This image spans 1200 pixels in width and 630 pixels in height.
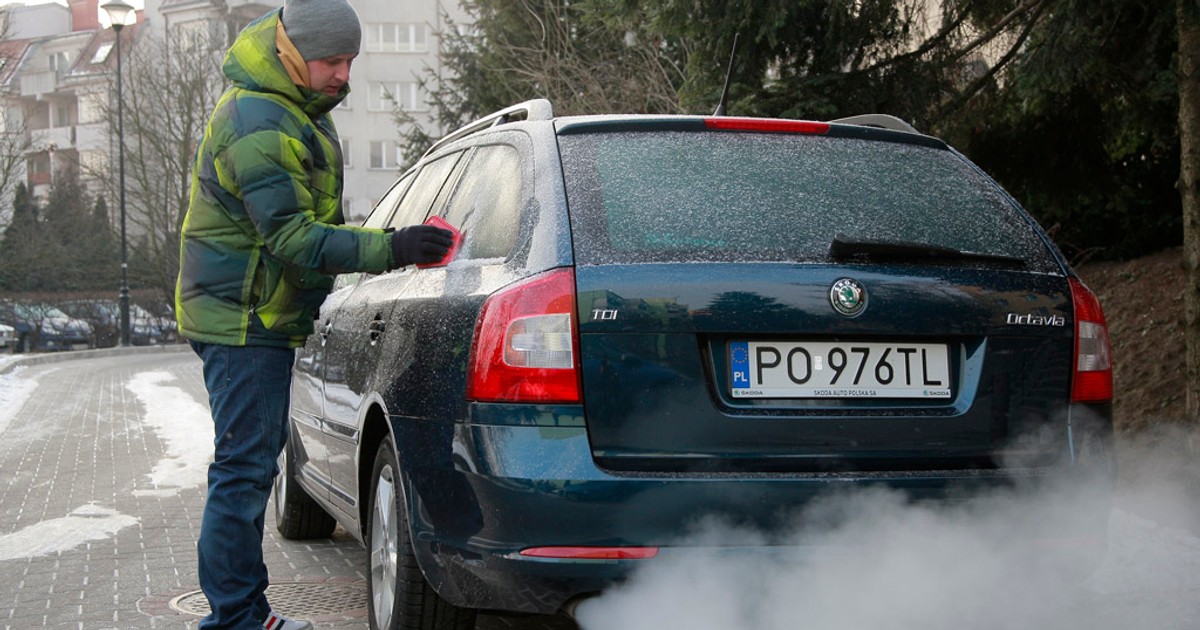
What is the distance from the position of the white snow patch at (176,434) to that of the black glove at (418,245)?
5229mm

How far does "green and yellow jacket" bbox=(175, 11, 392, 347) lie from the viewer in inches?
157

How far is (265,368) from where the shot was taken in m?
4.20

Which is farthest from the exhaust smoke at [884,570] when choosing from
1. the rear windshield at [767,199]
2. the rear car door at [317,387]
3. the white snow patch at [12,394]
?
the white snow patch at [12,394]

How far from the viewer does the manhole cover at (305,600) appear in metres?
5.19

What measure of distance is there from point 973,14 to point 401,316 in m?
6.74

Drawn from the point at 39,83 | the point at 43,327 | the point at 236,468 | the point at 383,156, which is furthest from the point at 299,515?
the point at 39,83

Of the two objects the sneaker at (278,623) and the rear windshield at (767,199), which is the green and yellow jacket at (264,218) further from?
the sneaker at (278,623)

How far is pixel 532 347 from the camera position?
3.34 m

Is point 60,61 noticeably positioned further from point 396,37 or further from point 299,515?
point 299,515

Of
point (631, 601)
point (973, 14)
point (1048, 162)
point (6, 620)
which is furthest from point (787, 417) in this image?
point (1048, 162)

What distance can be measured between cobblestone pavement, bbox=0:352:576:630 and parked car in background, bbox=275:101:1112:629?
156cm

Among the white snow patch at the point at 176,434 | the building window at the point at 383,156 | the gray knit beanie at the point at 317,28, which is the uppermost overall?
the building window at the point at 383,156

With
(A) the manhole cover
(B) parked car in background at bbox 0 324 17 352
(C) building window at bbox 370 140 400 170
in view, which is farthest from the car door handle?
(C) building window at bbox 370 140 400 170

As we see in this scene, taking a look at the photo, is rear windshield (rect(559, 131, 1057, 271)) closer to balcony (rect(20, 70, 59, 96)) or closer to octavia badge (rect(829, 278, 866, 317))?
octavia badge (rect(829, 278, 866, 317))
